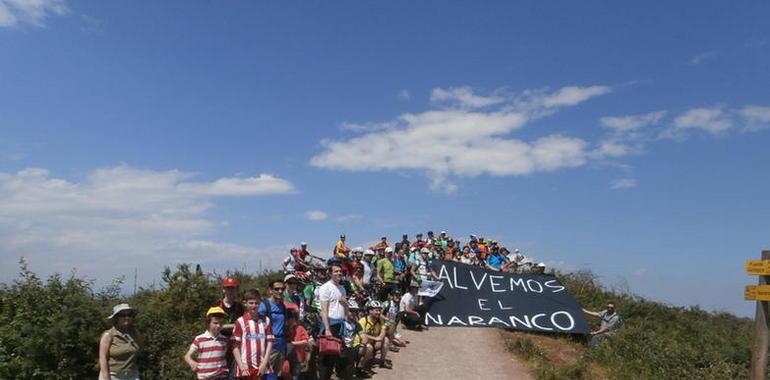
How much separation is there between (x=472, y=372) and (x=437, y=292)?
451 cm

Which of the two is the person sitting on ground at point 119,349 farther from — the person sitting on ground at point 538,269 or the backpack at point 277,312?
the person sitting on ground at point 538,269

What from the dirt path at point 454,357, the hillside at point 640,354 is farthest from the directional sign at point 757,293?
the dirt path at point 454,357

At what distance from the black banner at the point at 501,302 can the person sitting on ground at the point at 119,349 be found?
32.8ft

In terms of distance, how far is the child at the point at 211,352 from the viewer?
657cm

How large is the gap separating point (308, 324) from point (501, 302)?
7776mm

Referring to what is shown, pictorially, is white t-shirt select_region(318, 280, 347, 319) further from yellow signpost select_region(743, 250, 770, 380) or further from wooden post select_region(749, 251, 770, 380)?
wooden post select_region(749, 251, 770, 380)

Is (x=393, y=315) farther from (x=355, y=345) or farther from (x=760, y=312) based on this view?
(x=760, y=312)

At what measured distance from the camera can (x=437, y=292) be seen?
1627 cm

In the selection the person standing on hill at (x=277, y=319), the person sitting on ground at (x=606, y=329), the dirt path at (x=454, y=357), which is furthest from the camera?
the person sitting on ground at (x=606, y=329)

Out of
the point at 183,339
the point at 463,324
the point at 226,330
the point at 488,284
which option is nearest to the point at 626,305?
the point at 488,284

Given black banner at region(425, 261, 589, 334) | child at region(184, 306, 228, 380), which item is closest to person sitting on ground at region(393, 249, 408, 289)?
black banner at region(425, 261, 589, 334)

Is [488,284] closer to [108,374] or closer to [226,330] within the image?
[226,330]

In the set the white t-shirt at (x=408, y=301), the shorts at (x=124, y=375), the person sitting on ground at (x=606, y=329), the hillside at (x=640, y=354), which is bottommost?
the hillside at (x=640, y=354)

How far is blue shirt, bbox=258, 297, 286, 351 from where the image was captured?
7.52 metres
